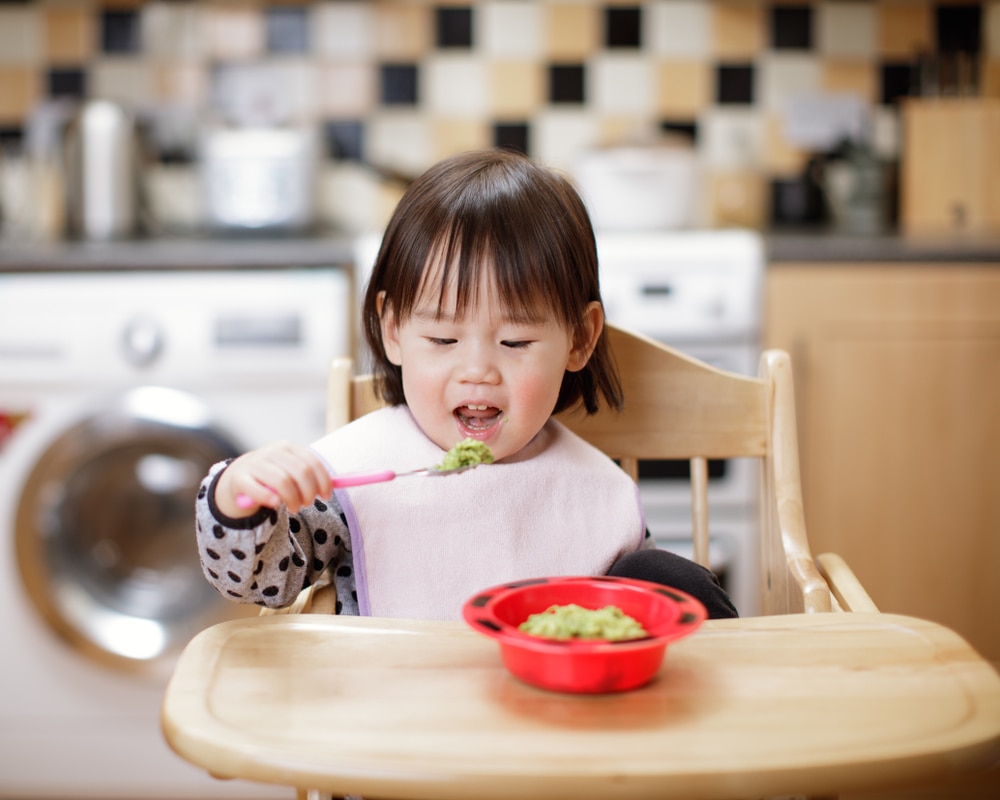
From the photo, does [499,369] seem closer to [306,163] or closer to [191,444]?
[191,444]

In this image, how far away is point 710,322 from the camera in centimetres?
209

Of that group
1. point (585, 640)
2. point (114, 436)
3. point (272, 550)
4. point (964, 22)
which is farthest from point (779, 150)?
point (585, 640)

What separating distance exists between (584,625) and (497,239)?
0.38 m

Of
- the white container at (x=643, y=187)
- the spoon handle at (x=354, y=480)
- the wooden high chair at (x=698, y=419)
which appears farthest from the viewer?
the white container at (x=643, y=187)

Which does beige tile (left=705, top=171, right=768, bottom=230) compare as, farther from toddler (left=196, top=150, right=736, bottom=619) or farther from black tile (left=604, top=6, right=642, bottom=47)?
toddler (left=196, top=150, right=736, bottom=619)

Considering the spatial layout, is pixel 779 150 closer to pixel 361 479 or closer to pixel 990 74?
pixel 990 74

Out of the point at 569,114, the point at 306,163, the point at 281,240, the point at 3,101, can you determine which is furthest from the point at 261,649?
the point at 3,101

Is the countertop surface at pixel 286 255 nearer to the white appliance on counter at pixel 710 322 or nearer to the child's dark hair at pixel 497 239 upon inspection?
the white appliance on counter at pixel 710 322

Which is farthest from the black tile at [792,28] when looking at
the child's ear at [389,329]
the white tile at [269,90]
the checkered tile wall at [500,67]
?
the child's ear at [389,329]

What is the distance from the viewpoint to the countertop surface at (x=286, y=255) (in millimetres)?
2057

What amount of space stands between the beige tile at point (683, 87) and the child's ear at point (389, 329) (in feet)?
5.91

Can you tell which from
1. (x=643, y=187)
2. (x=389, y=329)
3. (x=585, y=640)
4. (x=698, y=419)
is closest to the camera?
(x=585, y=640)

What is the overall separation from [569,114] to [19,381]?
1.39 m

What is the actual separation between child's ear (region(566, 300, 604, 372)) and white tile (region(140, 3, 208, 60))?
192cm
